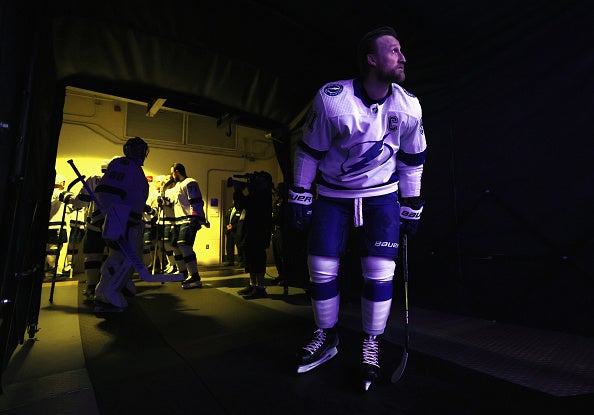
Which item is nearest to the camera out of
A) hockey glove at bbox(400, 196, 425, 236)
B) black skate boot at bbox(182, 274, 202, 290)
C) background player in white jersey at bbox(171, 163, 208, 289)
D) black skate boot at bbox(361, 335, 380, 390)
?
black skate boot at bbox(361, 335, 380, 390)

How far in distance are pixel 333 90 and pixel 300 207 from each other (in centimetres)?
Answer: 67

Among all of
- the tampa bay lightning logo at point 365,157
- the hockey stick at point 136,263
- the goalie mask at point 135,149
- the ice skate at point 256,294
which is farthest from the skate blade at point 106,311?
the tampa bay lightning logo at point 365,157

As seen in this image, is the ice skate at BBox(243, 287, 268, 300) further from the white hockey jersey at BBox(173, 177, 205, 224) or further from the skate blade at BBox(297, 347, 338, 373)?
the skate blade at BBox(297, 347, 338, 373)

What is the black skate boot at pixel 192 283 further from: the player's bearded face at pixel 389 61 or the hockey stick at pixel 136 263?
the player's bearded face at pixel 389 61

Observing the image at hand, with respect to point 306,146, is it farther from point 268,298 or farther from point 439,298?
point 268,298

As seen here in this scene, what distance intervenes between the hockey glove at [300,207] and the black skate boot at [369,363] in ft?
2.29

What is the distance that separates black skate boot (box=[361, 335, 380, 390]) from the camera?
54.1 inches

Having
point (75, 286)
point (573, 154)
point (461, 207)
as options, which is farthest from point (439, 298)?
point (75, 286)

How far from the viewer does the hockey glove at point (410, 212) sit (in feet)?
5.87

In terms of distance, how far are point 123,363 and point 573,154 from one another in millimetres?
3376

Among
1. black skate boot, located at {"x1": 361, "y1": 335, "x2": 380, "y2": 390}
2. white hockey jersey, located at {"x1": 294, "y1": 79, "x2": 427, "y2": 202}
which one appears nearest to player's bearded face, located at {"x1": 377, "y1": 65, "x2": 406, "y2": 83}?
white hockey jersey, located at {"x1": 294, "y1": 79, "x2": 427, "y2": 202}

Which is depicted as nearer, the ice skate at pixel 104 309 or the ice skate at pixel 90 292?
the ice skate at pixel 104 309

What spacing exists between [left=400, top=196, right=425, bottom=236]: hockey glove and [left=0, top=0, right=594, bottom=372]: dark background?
4.10 feet

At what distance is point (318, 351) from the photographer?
164 centimetres
